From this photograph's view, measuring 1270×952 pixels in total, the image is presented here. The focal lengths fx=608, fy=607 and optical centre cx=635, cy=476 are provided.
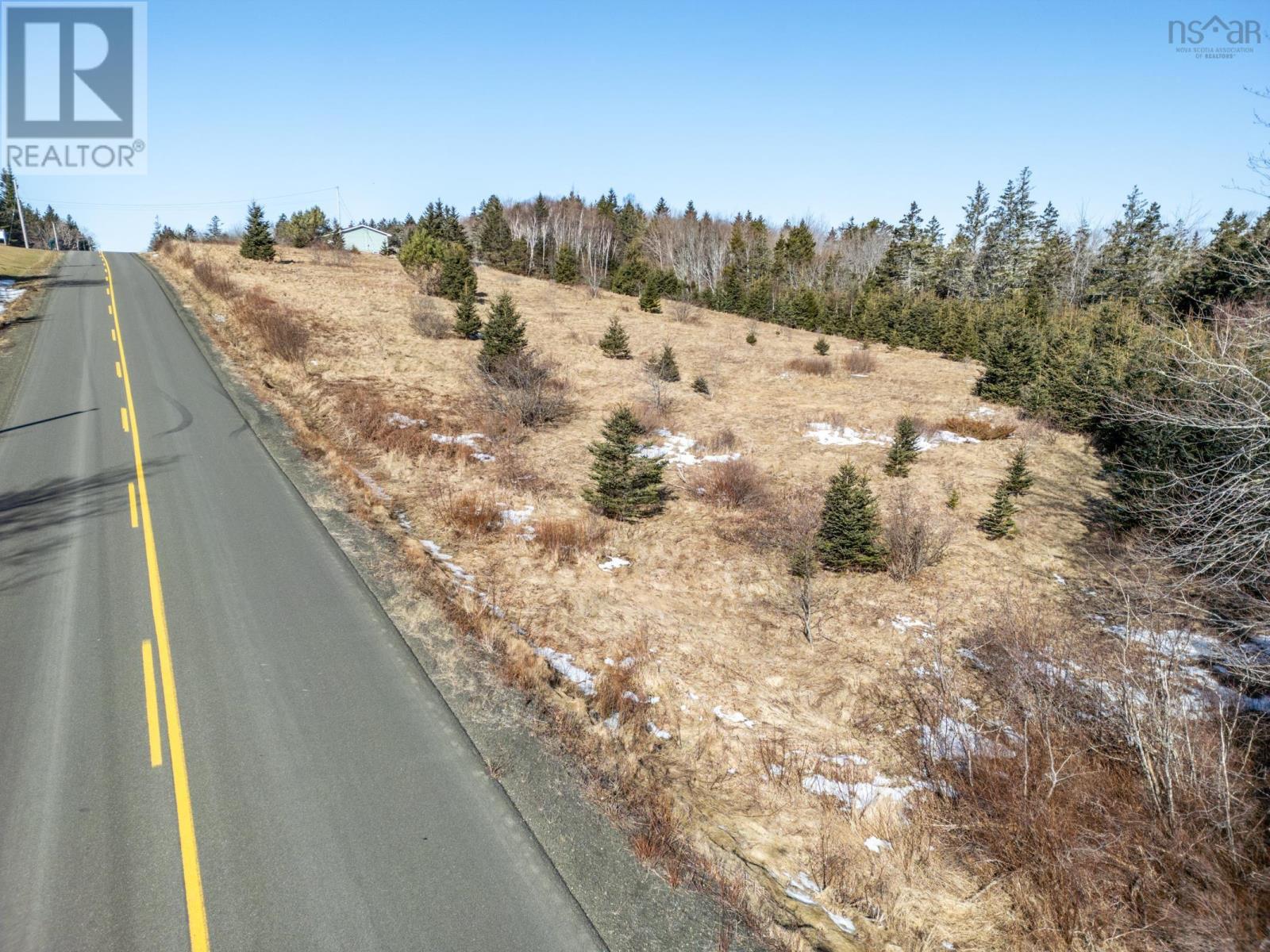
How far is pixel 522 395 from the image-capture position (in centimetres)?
2072

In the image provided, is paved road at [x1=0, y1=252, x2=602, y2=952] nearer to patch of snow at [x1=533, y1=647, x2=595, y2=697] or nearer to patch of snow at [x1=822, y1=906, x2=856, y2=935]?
patch of snow at [x1=533, y1=647, x2=595, y2=697]

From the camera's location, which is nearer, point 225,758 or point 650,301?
point 225,758

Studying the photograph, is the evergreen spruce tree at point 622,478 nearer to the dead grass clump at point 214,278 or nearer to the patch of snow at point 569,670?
the patch of snow at point 569,670

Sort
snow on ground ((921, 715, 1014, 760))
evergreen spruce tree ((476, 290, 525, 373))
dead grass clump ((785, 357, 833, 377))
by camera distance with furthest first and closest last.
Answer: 1. dead grass clump ((785, 357, 833, 377))
2. evergreen spruce tree ((476, 290, 525, 373))
3. snow on ground ((921, 715, 1014, 760))

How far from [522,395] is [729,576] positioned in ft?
36.5

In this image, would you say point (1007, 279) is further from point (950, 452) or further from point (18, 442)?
point (18, 442)

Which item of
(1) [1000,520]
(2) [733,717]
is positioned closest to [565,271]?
(1) [1000,520]

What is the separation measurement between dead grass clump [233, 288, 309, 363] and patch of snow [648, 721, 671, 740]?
63.2 ft

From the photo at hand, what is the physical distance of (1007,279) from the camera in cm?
6206

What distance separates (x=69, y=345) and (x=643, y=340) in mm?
24825

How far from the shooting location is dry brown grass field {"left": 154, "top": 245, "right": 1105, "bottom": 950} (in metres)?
6.30

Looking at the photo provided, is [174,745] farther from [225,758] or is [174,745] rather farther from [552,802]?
[552,802]

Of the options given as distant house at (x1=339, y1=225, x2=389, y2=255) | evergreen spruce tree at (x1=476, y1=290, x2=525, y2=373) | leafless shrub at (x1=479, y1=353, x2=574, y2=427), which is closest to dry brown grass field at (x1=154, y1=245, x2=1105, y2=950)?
leafless shrub at (x1=479, y1=353, x2=574, y2=427)

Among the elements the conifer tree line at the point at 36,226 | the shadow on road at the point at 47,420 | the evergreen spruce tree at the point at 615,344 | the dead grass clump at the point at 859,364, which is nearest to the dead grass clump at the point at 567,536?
the shadow on road at the point at 47,420
